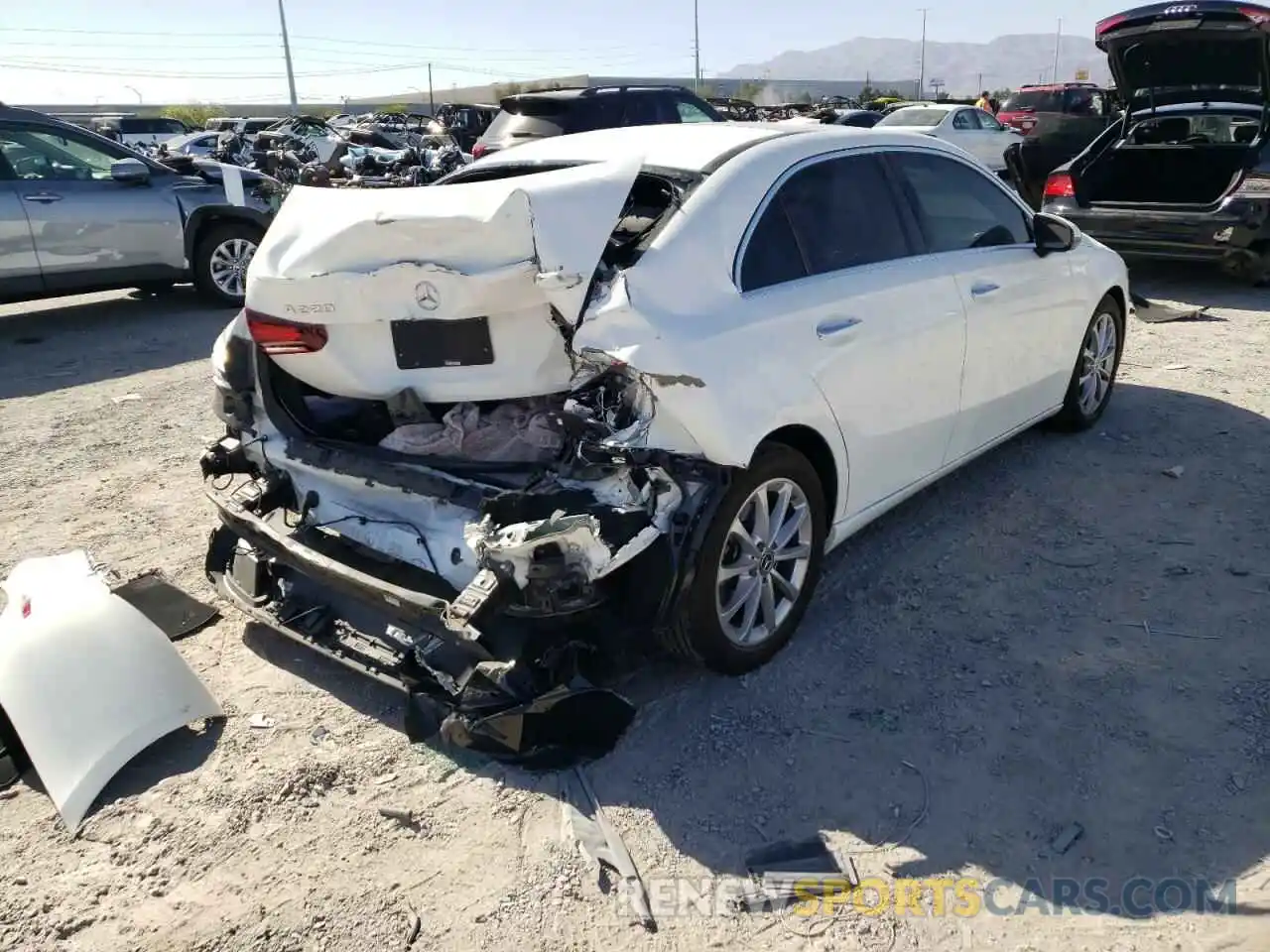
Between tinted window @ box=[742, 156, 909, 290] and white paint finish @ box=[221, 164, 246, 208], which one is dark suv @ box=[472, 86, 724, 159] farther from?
tinted window @ box=[742, 156, 909, 290]

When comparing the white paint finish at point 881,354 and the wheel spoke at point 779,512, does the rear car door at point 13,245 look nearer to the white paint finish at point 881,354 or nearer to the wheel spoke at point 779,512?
the white paint finish at point 881,354

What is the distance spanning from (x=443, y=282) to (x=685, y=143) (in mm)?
1195

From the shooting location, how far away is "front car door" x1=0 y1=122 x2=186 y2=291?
8.41m

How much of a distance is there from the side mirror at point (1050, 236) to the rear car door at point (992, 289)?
0.04 meters

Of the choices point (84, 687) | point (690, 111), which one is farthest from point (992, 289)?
point (690, 111)

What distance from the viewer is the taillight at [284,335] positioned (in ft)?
11.0

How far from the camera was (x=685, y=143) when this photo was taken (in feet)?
12.2

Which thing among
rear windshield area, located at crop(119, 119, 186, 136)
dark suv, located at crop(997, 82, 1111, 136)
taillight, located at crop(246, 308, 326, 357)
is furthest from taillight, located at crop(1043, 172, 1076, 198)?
rear windshield area, located at crop(119, 119, 186, 136)

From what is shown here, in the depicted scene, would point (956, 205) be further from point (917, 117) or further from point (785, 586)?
point (917, 117)

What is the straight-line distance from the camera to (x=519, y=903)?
254 centimetres

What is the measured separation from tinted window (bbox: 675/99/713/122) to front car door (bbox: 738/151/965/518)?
797 cm

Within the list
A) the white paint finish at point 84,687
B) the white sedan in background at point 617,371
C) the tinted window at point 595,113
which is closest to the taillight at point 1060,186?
the tinted window at point 595,113

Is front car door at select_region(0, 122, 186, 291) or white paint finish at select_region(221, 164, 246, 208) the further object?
white paint finish at select_region(221, 164, 246, 208)

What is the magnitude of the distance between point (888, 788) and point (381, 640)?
63.5 inches
